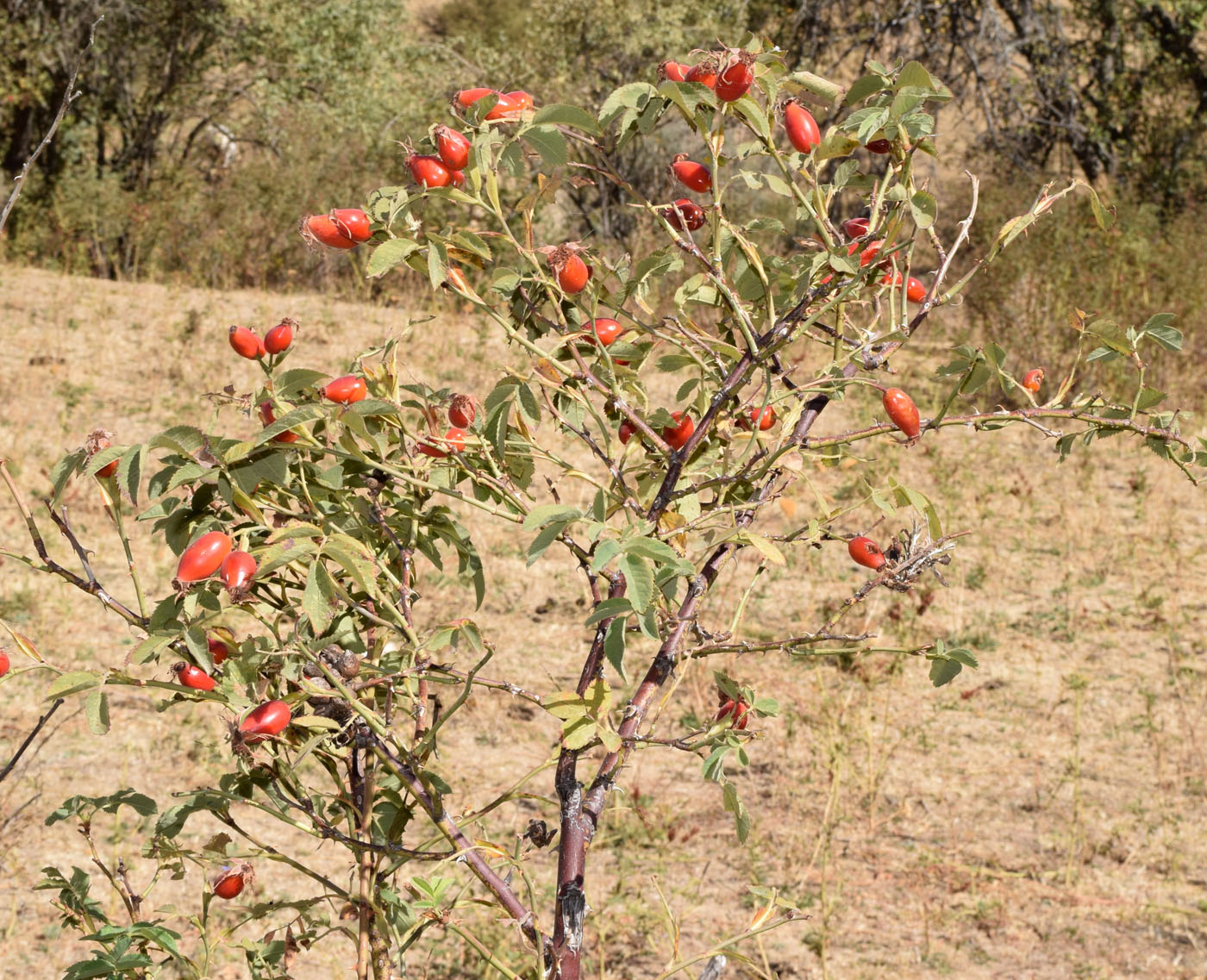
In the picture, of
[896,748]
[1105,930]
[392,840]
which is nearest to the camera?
[392,840]

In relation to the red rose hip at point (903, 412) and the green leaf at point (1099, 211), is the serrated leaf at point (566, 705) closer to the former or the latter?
the red rose hip at point (903, 412)

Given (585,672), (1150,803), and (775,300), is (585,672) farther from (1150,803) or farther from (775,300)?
(1150,803)

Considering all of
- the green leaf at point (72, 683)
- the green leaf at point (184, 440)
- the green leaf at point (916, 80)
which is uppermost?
the green leaf at point (916, 80)

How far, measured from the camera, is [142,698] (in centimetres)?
355

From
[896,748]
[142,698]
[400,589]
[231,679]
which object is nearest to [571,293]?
[400,589]

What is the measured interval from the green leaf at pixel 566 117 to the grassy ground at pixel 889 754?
91 centimetres

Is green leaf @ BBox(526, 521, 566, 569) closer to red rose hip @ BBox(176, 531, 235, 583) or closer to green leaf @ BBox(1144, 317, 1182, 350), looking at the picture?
red rose hip @ BBox(176, 531, 235, 583)

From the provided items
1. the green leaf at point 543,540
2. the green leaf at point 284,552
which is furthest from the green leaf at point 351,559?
the green leaf at point 543,540

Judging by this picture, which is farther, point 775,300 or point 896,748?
point 896,748

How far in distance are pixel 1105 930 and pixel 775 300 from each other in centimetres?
204

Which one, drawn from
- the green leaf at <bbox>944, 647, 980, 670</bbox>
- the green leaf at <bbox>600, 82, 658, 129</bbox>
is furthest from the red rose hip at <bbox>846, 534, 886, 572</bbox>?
the green leaf at <bbox>600, 82, 658, 129</bbox>

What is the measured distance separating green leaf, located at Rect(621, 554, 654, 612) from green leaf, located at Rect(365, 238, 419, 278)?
1.06ft

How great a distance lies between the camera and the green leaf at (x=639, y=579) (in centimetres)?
90

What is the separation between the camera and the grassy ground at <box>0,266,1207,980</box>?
262cm
